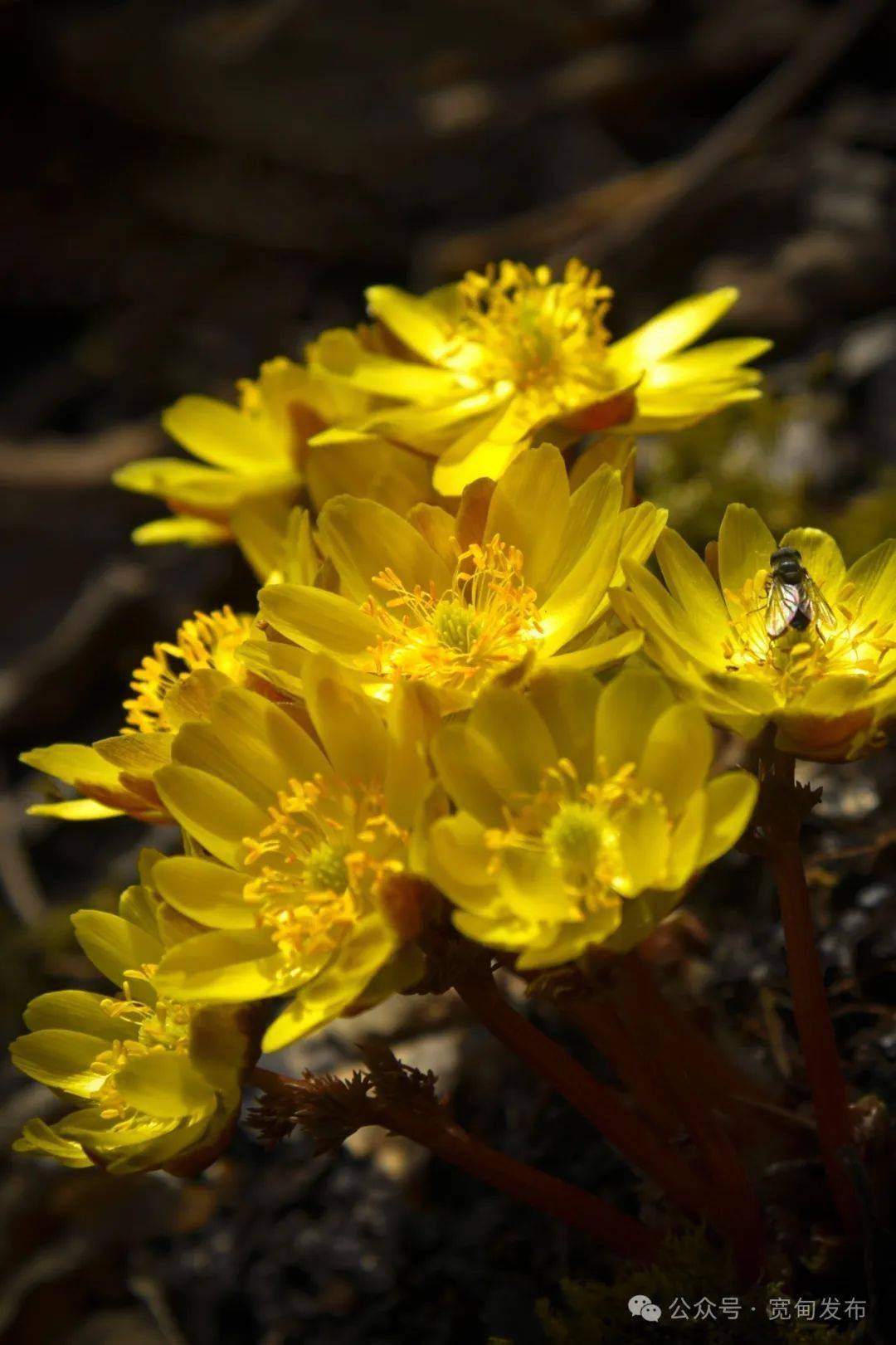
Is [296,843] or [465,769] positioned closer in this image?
[465,769]

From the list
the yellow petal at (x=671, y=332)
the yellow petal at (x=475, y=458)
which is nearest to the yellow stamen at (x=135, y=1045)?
the yellow petal at (x=475, y=458)

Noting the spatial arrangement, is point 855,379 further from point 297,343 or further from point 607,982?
point 607,982

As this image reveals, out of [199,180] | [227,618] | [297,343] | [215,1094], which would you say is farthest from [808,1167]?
[199,180]

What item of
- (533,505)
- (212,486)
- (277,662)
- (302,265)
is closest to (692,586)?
(533,505)

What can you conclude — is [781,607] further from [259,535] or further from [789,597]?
[259,535]

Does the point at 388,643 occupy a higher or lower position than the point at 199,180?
lower

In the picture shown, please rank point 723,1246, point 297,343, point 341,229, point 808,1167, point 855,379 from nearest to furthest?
point 723,1246 → point 808,1167 → point 855,379 → point 297,343 → point 341,229

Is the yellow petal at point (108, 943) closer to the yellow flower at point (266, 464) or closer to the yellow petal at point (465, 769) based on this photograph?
the yellow petal at point (465, 769)
